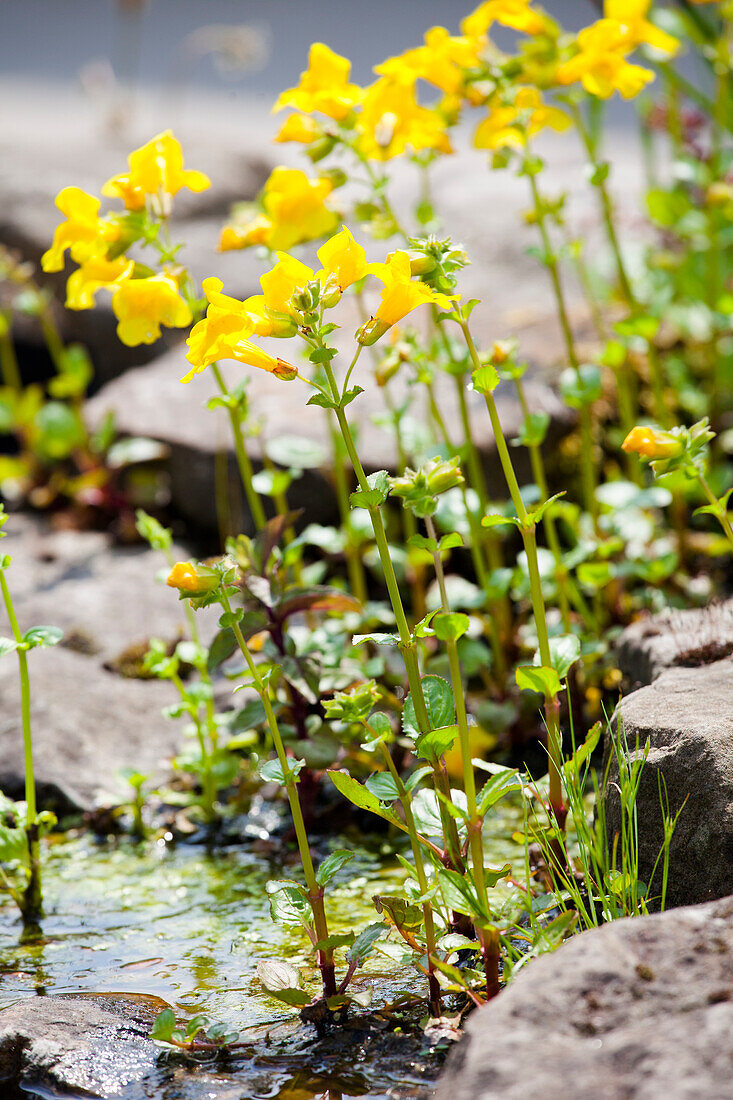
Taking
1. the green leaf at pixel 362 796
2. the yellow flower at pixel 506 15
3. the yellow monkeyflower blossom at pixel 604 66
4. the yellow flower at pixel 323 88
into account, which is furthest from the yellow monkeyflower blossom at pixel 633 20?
the green leaf at pixel 362 796

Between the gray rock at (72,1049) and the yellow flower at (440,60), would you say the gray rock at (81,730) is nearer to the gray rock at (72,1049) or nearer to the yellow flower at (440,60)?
the gray rock at (72,1049)

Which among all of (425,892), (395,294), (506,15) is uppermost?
(506,15)

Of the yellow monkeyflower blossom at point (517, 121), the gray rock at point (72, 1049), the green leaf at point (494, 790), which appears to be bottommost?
the gray rock at point (72, 1049)

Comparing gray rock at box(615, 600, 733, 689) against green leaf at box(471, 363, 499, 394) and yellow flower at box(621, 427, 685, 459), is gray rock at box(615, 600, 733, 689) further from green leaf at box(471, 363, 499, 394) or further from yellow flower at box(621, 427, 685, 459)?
green leaf at box(471, 363, 499, 394)

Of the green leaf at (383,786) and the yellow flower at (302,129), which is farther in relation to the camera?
the yellow flower at (302,129)

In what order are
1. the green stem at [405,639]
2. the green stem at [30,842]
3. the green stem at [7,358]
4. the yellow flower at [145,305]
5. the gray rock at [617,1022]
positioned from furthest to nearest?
the green stem at [7,358], the green stem at [30,842], the yellow flower at [145,305], the green stem at [405,639], the gray rock at [617,1022]

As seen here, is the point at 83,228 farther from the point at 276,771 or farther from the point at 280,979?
the point at 280,979

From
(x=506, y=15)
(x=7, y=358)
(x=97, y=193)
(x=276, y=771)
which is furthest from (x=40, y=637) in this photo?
(x=97, y=193)
